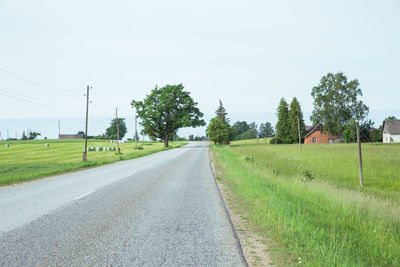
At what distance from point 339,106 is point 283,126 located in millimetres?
25717

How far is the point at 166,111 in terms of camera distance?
2454 inches

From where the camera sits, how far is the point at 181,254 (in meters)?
4.03

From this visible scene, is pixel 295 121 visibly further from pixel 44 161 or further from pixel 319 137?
pixel 44 161

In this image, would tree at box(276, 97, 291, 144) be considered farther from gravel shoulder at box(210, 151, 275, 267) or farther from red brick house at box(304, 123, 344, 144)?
gravel shoulder at box(210, 151, 275, 267)

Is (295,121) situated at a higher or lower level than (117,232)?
higher

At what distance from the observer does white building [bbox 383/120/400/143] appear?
7225 cm

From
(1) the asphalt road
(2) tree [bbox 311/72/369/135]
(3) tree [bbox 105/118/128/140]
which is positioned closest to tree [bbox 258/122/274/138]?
(3) tree [bbox 105/118/128/140]

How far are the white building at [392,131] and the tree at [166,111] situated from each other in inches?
1962

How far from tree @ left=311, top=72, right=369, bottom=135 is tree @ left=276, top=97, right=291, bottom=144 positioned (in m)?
22.9

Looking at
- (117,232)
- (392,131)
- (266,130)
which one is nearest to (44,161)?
(117,232)

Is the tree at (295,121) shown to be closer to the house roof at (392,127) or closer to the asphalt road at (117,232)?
the house roof at (392,127)

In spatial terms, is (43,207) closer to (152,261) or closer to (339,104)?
(152,261)

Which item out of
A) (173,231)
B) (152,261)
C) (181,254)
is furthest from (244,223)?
(152,261)

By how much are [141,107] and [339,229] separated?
196 ft
